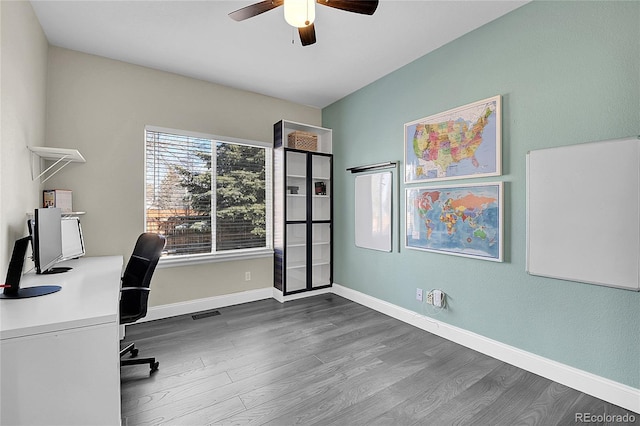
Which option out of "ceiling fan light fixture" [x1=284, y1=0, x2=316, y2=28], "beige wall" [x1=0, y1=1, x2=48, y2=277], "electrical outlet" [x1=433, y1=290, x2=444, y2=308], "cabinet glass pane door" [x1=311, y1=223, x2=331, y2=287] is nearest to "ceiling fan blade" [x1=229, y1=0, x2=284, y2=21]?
"ceiling fan light fixture" [x1=284, y1=0, x2=316, y2=28]

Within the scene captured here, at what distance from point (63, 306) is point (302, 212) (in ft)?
9.86

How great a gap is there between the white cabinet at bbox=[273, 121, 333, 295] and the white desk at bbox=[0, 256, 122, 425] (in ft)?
8.66

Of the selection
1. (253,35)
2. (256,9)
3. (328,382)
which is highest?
(253,35)

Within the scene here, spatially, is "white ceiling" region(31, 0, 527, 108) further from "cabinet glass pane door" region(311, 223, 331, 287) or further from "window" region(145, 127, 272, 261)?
"cabinet glass pane door" region(311, 223, 331, 287)

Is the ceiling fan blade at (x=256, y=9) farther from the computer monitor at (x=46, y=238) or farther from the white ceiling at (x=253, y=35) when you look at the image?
the computer monitor at (x=46, y=238)

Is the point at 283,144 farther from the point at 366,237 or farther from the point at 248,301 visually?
the point at 248,301

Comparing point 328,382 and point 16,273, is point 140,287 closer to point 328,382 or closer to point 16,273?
point 16,273

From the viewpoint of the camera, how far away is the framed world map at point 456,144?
7.97 feet

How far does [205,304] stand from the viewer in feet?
11.6

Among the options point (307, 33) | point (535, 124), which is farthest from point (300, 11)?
point (535, 124)

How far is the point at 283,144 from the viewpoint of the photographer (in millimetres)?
3904

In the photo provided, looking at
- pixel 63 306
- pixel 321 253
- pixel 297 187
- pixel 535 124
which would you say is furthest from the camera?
pixel 321 253

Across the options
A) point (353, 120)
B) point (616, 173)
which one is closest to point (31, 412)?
point (616, 173)

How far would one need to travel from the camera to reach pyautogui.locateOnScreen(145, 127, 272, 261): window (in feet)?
11.0
